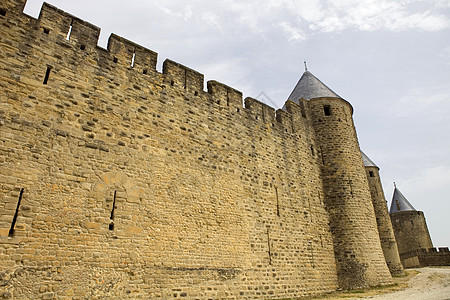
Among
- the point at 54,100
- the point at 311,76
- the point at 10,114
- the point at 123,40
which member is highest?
the point at 311,76

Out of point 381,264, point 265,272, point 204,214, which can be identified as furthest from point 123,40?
point 381,264

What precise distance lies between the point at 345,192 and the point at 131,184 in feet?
27.1

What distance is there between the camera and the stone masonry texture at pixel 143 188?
5695mm

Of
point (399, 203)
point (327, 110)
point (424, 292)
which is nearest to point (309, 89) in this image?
point (327, 110)

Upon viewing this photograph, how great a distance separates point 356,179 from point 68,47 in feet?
35.0

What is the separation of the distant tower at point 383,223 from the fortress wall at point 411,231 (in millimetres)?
9264

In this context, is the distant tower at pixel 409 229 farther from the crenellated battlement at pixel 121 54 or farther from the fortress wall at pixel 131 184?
the crenellated battlement at pixel 121 54

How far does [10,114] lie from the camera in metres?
5.88

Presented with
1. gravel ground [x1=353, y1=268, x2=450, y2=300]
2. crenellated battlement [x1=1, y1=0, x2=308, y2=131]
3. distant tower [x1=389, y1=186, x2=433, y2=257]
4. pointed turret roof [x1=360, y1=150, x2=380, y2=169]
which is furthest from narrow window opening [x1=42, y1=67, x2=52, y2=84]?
distant tower [x1=389, y1=186, x2=433, y2=257]

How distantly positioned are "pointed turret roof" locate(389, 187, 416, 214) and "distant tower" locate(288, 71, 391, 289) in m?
15.5

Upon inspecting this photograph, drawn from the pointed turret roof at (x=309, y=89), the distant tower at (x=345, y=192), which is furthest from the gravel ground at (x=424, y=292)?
the pointed turret roof at (x=309, y=89)

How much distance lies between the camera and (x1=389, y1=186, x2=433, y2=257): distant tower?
80.2ft

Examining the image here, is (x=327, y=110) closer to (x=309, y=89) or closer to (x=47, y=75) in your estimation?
(x=309, y=89)

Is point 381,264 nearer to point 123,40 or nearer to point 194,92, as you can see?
point 194,92
